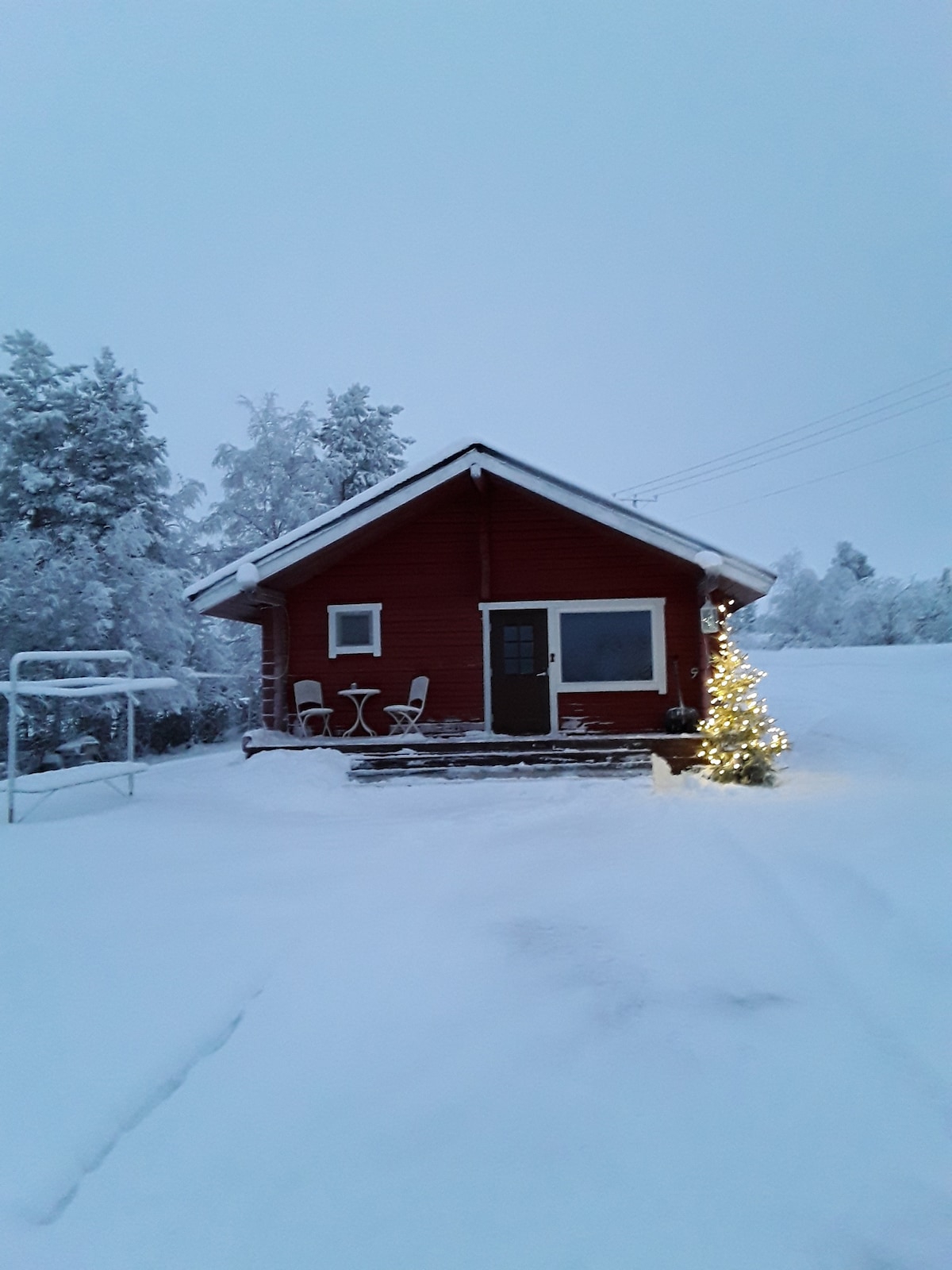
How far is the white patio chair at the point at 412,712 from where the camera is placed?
1123cm

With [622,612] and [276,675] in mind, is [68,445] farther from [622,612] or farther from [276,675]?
[622,612]

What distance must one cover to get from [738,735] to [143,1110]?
25.0 feet

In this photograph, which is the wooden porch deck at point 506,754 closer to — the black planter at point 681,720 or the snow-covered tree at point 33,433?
the black planter at point 681,720

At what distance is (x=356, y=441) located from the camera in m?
25.7

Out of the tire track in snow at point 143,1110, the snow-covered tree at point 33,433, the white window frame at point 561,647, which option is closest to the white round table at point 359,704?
the white window frame at point 561,647

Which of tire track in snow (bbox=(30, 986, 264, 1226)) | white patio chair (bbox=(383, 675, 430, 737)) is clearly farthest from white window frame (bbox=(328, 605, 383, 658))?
tire track in snow (bbox=(30, 986, 264, 1226))

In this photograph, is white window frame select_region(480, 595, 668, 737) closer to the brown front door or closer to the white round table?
the brown front door

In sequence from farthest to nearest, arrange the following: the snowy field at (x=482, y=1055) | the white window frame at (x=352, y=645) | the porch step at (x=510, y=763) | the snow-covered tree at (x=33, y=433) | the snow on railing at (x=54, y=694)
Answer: the snow-covered tree at (x=33, y=433) < the white window frame at (x=352, y=645) < the porch step at (x=510, y=763) < the snow on railing at (x=54, y=694) < the snowy field at (x=482, y=1055)

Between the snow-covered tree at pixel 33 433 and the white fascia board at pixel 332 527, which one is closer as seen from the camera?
the white fascia board at pixel 332 527

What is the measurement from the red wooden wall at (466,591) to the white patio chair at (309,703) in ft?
0.47

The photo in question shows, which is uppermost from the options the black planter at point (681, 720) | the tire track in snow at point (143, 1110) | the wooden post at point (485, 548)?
the wooden post at point (485, 548)

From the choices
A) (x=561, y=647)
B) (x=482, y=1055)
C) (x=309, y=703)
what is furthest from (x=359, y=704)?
(x=482, y=1055)

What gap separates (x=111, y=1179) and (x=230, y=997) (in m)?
1.09

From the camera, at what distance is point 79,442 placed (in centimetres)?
1934
